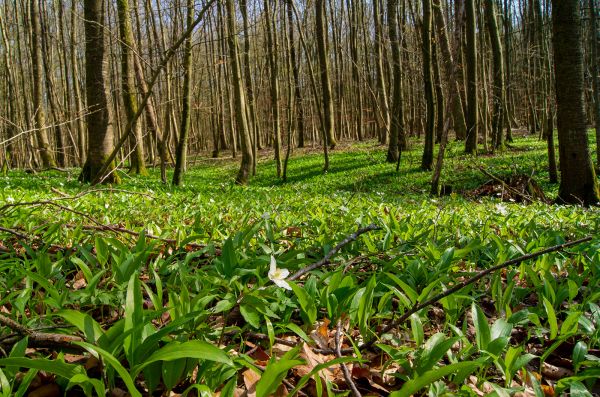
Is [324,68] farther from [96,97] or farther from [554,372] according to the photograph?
[554,372]

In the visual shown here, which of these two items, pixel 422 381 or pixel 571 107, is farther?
pixel 571 107

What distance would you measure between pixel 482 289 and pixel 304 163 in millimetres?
17117

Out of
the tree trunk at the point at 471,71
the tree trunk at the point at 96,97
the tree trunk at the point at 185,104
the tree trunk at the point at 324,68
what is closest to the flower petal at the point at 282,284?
the tree trunk at the point at 185,104

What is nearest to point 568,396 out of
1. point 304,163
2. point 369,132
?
point 304,163

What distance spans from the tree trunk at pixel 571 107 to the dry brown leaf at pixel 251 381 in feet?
27.1

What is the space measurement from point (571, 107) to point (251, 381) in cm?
838

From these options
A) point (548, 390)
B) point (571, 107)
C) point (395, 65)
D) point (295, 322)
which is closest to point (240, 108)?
point (395, 65)

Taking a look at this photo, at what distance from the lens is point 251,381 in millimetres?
1274

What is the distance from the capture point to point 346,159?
62.3 feet

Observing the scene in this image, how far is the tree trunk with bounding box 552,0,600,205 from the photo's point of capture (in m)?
7.40

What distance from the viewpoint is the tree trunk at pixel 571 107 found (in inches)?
291

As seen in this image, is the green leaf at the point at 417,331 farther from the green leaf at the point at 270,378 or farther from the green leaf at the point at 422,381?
the green leaf at the point at 270,378

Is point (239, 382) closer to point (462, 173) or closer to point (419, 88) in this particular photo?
point (462, 173)

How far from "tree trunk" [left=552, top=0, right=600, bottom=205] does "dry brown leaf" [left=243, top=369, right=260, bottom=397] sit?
8.28 meters
